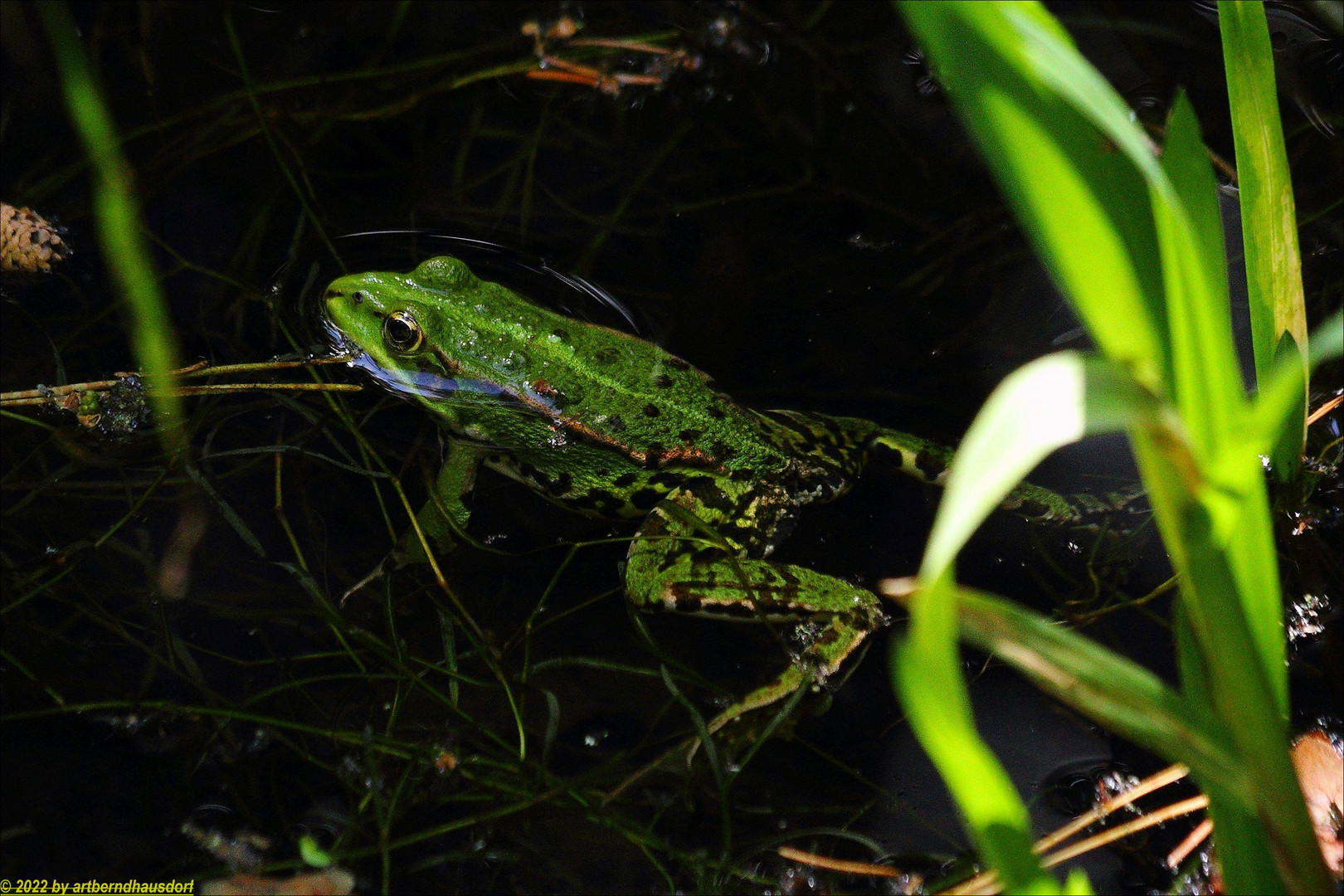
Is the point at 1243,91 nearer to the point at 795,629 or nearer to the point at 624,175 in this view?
the point at 795,629

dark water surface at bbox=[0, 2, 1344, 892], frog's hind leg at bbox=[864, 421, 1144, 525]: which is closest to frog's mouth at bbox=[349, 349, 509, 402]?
dark water surface at bbox=[0, 2, 1344, 892]

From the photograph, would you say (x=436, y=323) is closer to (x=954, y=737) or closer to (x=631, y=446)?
(x=631, y=446)

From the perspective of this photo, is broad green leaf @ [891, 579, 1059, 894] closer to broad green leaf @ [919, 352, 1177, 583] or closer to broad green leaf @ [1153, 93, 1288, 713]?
broad green leaf @ [919, 352, 1177, 583]

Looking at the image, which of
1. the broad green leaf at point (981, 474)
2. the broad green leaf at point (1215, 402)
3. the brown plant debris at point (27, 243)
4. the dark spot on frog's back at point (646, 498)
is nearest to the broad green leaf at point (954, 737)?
the broad green leaf at point (981, 474)

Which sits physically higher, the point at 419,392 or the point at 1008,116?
the point at 1008,116

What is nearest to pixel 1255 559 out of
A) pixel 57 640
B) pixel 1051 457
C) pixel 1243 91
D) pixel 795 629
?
pixel 1243 91

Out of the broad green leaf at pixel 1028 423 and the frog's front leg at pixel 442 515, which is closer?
the broad green leaf at pixel 1028 423

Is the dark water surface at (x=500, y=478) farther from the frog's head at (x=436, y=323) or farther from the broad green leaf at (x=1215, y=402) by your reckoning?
the broad green leaf at (x=1215, y=402)
